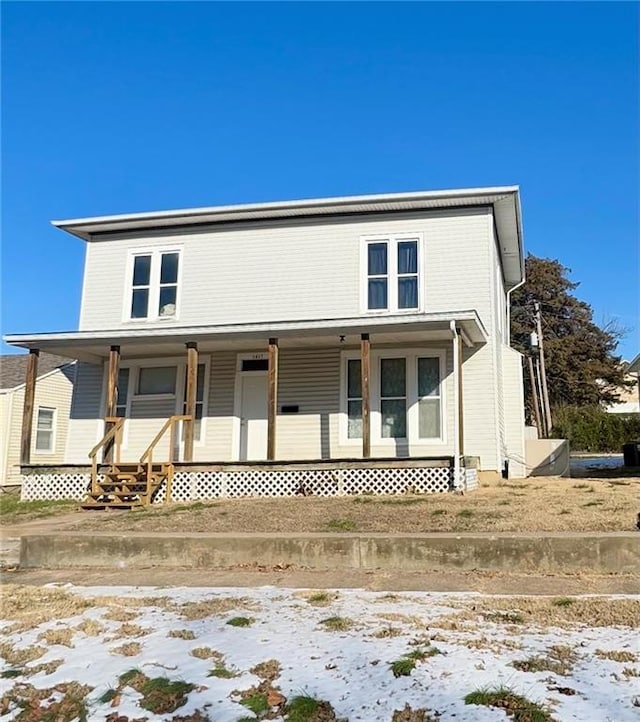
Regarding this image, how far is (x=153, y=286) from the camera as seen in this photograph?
593 inches

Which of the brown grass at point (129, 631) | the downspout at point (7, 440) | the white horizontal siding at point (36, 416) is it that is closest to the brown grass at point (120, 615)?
the brown grass at point (129, 631)

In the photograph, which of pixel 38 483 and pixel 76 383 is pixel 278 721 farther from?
pixel 76 383

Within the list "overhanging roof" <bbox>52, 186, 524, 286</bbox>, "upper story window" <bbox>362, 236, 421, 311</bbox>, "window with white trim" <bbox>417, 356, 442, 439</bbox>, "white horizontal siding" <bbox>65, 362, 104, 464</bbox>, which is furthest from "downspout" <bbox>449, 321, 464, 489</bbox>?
"white horizontal siding" <bbox>65, 362, 104, 464</bbox>

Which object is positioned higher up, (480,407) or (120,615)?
(480,407)

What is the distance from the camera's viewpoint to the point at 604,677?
346 centimetres

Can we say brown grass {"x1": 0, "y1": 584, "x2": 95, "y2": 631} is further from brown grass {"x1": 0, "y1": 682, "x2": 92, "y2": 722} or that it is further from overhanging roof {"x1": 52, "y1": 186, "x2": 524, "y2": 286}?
overhanging roof {"x1": 52, "y1": 186, "x2": 524, "y2": 286}

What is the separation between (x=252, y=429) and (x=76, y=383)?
4.51 meters

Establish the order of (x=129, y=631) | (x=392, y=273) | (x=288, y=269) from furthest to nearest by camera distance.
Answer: (x=288, y=269) < (x=392, y=273) < (x=129, y=631)

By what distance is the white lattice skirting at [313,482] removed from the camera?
36.5 feet

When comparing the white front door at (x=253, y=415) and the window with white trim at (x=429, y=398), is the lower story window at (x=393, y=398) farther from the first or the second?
the white front door at (x=253, y=415)

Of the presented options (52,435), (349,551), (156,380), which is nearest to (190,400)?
(156,380)

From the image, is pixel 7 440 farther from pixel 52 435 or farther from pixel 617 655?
pixel 617 655

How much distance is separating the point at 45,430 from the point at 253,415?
982cm

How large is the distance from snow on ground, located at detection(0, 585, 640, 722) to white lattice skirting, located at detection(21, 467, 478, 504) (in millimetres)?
5785
